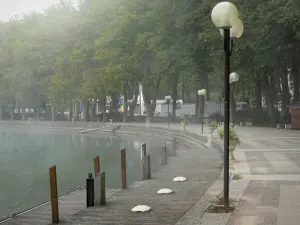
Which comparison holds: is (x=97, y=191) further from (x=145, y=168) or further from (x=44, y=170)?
(x=44, y=170)

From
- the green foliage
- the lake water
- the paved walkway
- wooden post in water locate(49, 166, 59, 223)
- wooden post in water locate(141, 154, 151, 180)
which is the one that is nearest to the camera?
the paved walkway

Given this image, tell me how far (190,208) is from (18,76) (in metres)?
58.5

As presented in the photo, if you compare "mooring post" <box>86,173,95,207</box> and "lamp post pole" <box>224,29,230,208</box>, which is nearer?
"lamp post pole" <box>224,29,230,208</box>

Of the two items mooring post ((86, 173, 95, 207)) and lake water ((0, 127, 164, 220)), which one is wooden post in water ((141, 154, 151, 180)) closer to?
lake water ((0, 127, 164, 220))

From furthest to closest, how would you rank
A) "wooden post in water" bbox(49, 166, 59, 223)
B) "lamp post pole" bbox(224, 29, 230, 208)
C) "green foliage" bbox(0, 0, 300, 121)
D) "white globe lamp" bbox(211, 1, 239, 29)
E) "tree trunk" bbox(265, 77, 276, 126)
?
1. "tree trunk" bbox(265, 77, 276, 126)
2. "green foliage" bbox(0, 0, 300, 121)
3. "wooden post in water" bbox(49, 166, 59, 223)
4. "lamp post pole" bbox(224, 29, 230, 208)
5. "white globe lamp" bbox(211, 1, 239, 29)

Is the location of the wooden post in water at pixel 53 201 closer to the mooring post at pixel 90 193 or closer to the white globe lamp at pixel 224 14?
the mooring post at pixel 90 193

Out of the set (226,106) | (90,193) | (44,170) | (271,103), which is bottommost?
(44,170)

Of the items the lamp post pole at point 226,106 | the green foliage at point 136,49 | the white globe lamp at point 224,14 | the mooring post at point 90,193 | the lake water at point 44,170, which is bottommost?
the lake water at point 44,170

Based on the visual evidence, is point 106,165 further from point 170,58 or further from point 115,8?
point 115,8

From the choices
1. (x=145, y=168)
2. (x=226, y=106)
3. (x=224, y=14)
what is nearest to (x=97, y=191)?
(x=226, y=106)

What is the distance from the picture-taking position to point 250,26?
34.9 meters

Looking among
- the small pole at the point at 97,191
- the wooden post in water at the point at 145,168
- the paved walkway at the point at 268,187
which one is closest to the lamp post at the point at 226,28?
the paved walkway at the point at 268,187

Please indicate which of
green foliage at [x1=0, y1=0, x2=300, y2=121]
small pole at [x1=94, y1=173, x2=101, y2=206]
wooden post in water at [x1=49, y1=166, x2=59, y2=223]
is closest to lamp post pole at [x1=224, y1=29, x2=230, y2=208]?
small pole at [x1=94, y1=173, x2=101, y2=206]

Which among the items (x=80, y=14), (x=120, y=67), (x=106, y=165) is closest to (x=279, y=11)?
(x=106, y=165)
